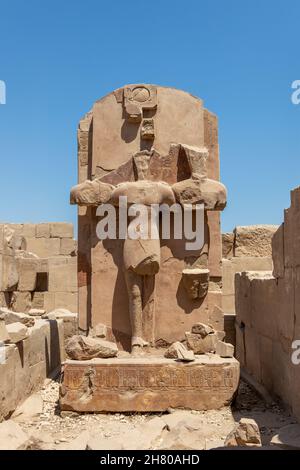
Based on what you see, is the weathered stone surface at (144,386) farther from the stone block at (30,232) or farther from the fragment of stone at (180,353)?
the stone block at (30,232)

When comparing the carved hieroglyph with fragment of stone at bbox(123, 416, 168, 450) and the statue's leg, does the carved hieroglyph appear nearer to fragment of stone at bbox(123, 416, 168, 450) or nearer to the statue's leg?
the statue's leg

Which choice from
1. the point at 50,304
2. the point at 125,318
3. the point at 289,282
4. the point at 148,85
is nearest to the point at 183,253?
the point at 125,318

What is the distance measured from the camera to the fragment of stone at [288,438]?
131 inches

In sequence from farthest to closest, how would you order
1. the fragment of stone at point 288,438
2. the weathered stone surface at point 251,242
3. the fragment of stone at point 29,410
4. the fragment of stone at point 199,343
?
the weathered stone surface at point 251,242 < the fragment of stone at point 199,343 < the fragment of stone at point 29,410 < the fragment of stone at point 288,438

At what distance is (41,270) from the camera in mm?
10148

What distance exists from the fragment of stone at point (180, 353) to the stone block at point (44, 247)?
7.39 m

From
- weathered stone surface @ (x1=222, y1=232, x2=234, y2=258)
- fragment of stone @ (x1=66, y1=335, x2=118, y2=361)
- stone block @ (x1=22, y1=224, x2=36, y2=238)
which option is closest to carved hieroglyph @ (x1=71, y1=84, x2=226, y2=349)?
fragment of stone @ (x1=66, y1=335, x2=118, y2=361)

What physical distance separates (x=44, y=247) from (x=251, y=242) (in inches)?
191

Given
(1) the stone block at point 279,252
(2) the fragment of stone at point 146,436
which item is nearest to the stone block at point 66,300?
(1) the stone block at point 279,252

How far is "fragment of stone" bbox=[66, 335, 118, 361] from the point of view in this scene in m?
4.81

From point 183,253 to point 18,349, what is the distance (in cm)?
201

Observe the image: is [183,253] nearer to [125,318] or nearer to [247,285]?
[125,318]

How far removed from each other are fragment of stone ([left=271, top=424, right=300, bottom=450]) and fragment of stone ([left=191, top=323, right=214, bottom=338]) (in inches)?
60.1

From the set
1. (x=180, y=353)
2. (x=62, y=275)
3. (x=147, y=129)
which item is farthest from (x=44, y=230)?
(x=180, y=353)
